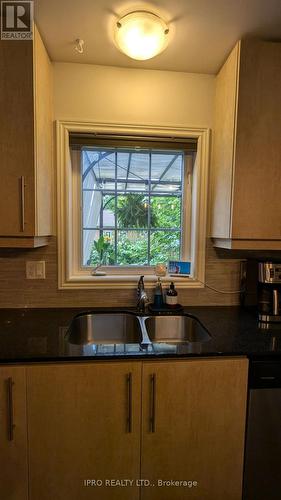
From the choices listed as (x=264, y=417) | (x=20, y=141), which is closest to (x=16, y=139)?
(x=20, y=141)

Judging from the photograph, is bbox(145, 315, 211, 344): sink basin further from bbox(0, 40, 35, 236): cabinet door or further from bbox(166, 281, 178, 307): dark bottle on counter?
bbox(0, 40, 35, 236): cabinet door

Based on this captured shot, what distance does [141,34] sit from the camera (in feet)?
4.02

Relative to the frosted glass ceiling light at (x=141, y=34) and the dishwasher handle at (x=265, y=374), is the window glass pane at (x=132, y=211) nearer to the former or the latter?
the frosted glass ceiling light at (x=141, y=34)

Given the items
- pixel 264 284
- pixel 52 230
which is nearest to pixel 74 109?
pixel 52 230

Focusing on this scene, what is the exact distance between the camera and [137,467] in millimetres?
1140

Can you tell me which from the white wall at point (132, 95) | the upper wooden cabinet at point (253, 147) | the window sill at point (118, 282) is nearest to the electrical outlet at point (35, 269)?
the window sill at point (118, 282)

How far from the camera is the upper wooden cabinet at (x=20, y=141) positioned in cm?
123

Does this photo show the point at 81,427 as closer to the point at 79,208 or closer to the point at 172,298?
the point at 172,298

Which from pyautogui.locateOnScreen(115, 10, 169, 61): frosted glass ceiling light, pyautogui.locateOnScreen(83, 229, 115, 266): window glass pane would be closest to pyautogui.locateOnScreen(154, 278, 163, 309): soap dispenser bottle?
pyautogui.locateOnScreen(83, 229, 115, 266): window glass pane

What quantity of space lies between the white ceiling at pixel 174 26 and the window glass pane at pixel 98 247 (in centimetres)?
102

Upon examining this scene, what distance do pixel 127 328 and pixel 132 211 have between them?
77cm

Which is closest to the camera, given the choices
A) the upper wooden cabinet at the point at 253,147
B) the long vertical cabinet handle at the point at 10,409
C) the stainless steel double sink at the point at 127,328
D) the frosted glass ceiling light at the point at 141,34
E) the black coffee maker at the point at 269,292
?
the long vertical cabinet handle at the point at 10,409

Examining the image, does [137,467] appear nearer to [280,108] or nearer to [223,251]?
[223,251]

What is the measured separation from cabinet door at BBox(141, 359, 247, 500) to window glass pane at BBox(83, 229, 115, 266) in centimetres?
87
